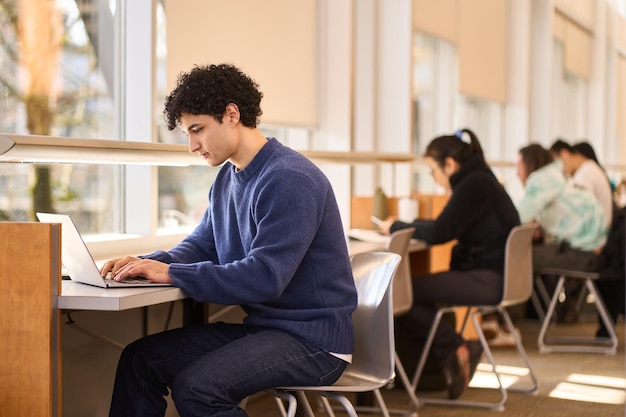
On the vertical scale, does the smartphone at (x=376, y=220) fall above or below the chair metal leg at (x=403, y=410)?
above

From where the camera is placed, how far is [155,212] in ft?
12.0

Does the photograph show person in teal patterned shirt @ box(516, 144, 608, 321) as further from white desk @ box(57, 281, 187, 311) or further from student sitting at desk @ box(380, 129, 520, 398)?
white desk @ box(57, 281, 187, 311)

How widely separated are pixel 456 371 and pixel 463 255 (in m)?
0.47

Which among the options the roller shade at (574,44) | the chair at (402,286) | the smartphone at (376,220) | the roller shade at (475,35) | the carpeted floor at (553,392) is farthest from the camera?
the roller shade at (574,44)

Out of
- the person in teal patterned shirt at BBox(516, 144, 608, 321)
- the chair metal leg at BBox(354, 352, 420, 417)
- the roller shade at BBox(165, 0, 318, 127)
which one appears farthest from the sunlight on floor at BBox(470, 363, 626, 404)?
the roller shade at BBox(165, 0, 318, 127)

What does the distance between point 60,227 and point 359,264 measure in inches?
35.8

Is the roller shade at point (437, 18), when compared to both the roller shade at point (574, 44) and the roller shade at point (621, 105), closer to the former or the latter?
the roller shade at point (574, 44)

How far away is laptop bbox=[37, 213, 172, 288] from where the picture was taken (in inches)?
88.7

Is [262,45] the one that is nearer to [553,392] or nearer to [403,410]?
[403,410]

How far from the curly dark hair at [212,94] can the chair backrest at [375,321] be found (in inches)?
20.5

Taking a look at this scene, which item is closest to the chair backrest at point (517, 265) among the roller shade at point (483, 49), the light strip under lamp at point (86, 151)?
the light strip under lamp at point (86, 151)

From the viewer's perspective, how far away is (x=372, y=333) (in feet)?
8.48

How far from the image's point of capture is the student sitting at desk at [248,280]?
2277 mm

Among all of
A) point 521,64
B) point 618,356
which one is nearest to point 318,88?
point 618,356
